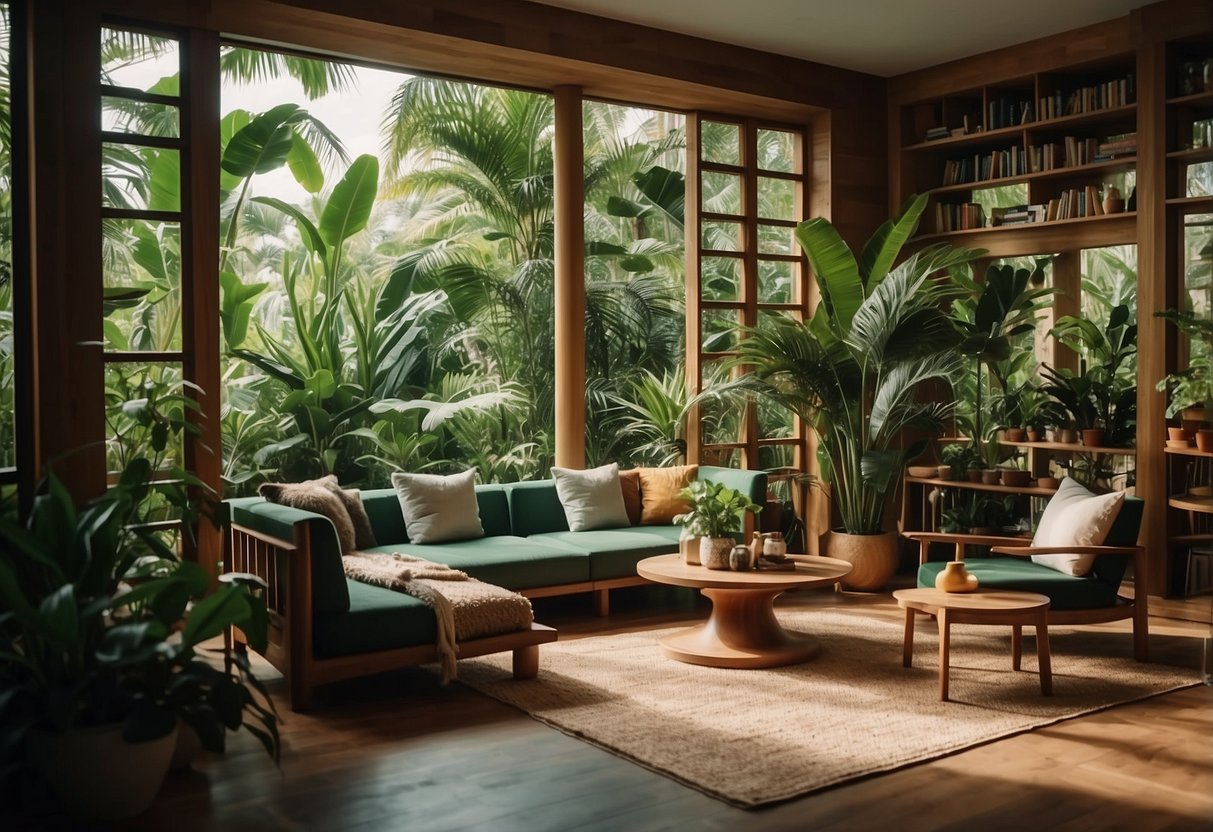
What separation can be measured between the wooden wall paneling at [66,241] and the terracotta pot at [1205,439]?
550 cm

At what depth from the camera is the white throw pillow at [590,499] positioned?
6.55m

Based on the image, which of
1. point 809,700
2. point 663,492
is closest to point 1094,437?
point 663,492

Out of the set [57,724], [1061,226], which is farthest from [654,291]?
[57,724]

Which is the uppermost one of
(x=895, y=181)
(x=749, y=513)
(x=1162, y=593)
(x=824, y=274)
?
(x=895, y=181)

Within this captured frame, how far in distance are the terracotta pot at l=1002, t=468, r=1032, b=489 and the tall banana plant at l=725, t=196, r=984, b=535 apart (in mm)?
525

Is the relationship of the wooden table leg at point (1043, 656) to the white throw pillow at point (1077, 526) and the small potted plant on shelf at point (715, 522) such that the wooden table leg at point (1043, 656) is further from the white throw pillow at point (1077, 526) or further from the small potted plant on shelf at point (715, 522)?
the small potted plant on shelf at point (715, 522)

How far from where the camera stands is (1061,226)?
708 cm

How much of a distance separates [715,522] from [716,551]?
0.44ft

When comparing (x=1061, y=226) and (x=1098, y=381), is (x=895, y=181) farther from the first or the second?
(x=1098, y=381)

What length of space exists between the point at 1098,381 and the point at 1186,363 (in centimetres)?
56

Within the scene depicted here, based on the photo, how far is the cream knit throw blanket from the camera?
15.1 feet

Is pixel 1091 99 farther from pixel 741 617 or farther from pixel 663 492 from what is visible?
pixel 741 617

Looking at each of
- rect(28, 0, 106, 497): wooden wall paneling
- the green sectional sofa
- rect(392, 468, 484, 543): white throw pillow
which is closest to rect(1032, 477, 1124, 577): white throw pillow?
the green sectional sofa

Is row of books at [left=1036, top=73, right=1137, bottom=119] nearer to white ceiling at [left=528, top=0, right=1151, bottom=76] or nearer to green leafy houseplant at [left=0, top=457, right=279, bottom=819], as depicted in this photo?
white ceiling at [left=528, top=0, right=1151, bottom=76]
